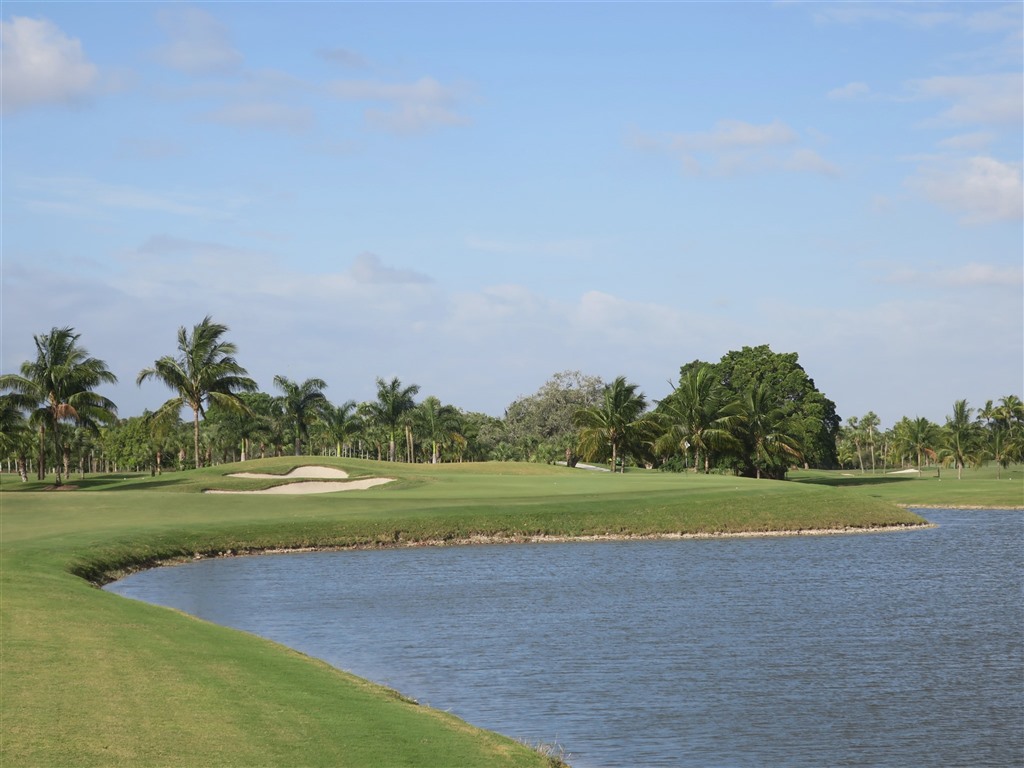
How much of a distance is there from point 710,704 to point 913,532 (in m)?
46.2

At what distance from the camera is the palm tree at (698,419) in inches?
3996

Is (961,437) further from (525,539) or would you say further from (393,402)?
(525,539)

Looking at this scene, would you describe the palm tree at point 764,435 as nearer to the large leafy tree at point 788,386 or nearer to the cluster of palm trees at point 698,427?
the cluster of palm trees at point 698,427

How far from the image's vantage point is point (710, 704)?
21.6 m

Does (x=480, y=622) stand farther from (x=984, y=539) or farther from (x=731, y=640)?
(x=984, y=539)

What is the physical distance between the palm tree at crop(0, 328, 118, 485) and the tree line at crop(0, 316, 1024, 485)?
0.33 feet

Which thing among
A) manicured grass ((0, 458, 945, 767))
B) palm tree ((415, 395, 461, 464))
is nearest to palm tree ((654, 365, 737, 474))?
manicured grass ((0, 458, 945, 767))

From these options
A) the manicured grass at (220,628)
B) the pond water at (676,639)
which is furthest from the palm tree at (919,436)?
the pond water at (676,639)

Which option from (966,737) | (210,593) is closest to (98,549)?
(210,593)

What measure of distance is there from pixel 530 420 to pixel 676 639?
134624mm

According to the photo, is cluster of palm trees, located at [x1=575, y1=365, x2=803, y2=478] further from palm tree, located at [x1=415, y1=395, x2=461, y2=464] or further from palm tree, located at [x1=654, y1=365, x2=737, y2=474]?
palm tree, located at [x1=415, y1=395, x2=461, y2=464]

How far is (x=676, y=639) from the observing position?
28766 millimetres

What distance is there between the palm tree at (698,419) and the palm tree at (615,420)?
8.32 feet

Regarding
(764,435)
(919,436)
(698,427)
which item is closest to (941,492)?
(764,435)
